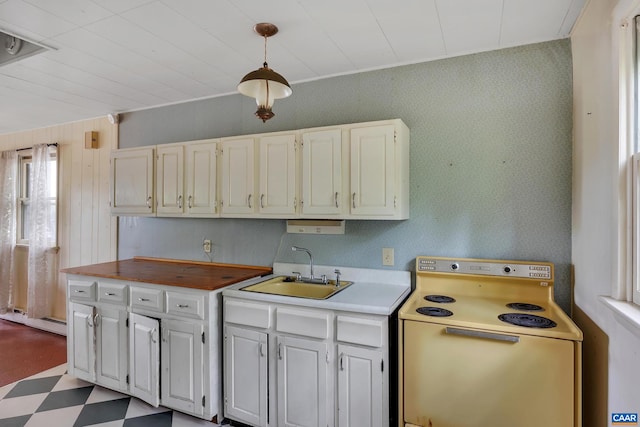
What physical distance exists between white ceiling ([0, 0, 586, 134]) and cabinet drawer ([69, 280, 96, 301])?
1586mm

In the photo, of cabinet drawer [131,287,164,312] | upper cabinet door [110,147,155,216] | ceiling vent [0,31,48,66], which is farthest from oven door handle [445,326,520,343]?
ceiling vent [0,31,48,66]

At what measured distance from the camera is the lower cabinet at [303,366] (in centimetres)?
177

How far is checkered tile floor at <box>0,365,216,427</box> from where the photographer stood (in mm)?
2242

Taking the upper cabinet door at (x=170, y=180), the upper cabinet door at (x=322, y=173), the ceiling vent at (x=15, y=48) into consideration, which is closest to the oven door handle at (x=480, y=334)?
the upper cabinet door at (x=322, y=173)

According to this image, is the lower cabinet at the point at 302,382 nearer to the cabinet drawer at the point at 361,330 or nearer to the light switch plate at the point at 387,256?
the cabinet drawer at the point at 361,330

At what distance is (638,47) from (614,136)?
0.33 m

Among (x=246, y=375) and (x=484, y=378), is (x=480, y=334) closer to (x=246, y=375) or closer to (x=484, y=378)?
(x=484, y=378)

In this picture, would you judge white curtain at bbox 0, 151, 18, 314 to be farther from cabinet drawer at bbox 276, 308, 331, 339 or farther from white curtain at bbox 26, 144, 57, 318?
cabinet drawer at bbox 276, 308, 331, 339

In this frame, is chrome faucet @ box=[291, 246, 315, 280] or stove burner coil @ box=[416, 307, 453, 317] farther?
chrome faucet @ box=[291, 246, 315, 280]

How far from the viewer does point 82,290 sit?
105 inches

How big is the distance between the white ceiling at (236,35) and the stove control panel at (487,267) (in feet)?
4.35

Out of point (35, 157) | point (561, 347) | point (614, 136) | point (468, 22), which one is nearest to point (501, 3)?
point (468, 22)

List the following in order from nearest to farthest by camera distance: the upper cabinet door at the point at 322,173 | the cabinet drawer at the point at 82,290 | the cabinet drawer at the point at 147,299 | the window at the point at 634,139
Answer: the window at the point at 634,139 → the upper cabinet door at the point at 322,173 → the cabinet drawer at the point at 147,299 → the cabinet drawer at the point at 82,290

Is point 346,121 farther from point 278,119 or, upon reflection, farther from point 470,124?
point 470,124
